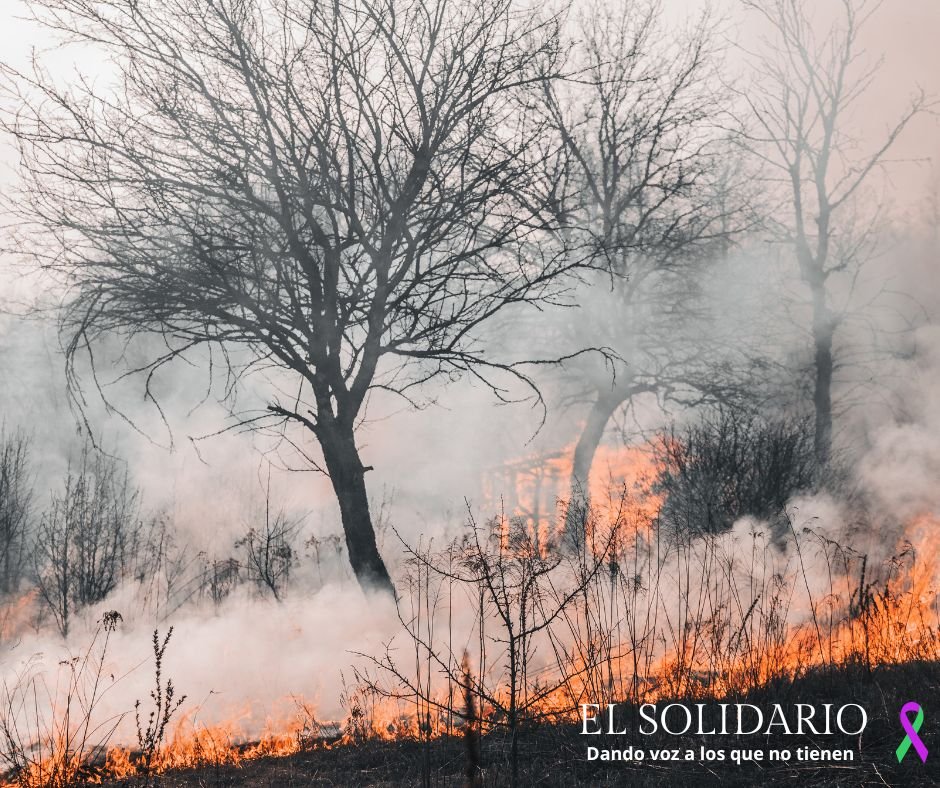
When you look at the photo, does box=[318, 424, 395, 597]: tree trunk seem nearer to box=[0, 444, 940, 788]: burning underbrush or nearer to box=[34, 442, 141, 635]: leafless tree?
box=[0, 444, 940, 788]: burning underbrush

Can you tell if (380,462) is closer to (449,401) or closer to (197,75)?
(449,401)

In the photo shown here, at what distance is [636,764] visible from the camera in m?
3.49

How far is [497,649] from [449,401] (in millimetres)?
13301

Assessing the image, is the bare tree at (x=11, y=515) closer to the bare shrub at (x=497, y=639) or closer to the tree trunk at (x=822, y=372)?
the bare shrub at (x=497, y=639)

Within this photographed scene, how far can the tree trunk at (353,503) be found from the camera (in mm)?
6246

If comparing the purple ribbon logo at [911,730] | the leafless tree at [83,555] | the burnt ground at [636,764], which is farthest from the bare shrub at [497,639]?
the leafless tree at [83,555]

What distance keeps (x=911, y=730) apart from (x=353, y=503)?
13.8 feet

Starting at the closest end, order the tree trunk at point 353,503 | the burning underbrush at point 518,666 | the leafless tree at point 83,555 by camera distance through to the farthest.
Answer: the burning underbrush at point 518,666 < the tree trunk at point 353,503 < the leafless tree at point 83,555

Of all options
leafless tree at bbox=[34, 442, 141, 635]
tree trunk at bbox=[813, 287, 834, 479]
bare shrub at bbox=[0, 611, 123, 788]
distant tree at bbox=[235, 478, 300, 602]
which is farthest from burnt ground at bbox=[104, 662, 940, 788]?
tree trunk at bbox=[813, 287, 834, 479]

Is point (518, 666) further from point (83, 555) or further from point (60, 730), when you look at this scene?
point (83, 555)

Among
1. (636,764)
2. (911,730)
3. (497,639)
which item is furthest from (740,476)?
(636,764)

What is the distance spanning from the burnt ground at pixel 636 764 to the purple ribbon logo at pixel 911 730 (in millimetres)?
34

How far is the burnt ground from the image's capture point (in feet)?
10.6

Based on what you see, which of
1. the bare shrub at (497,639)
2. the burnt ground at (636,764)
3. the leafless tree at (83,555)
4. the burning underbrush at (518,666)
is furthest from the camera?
the leafless tree at (83,555)
